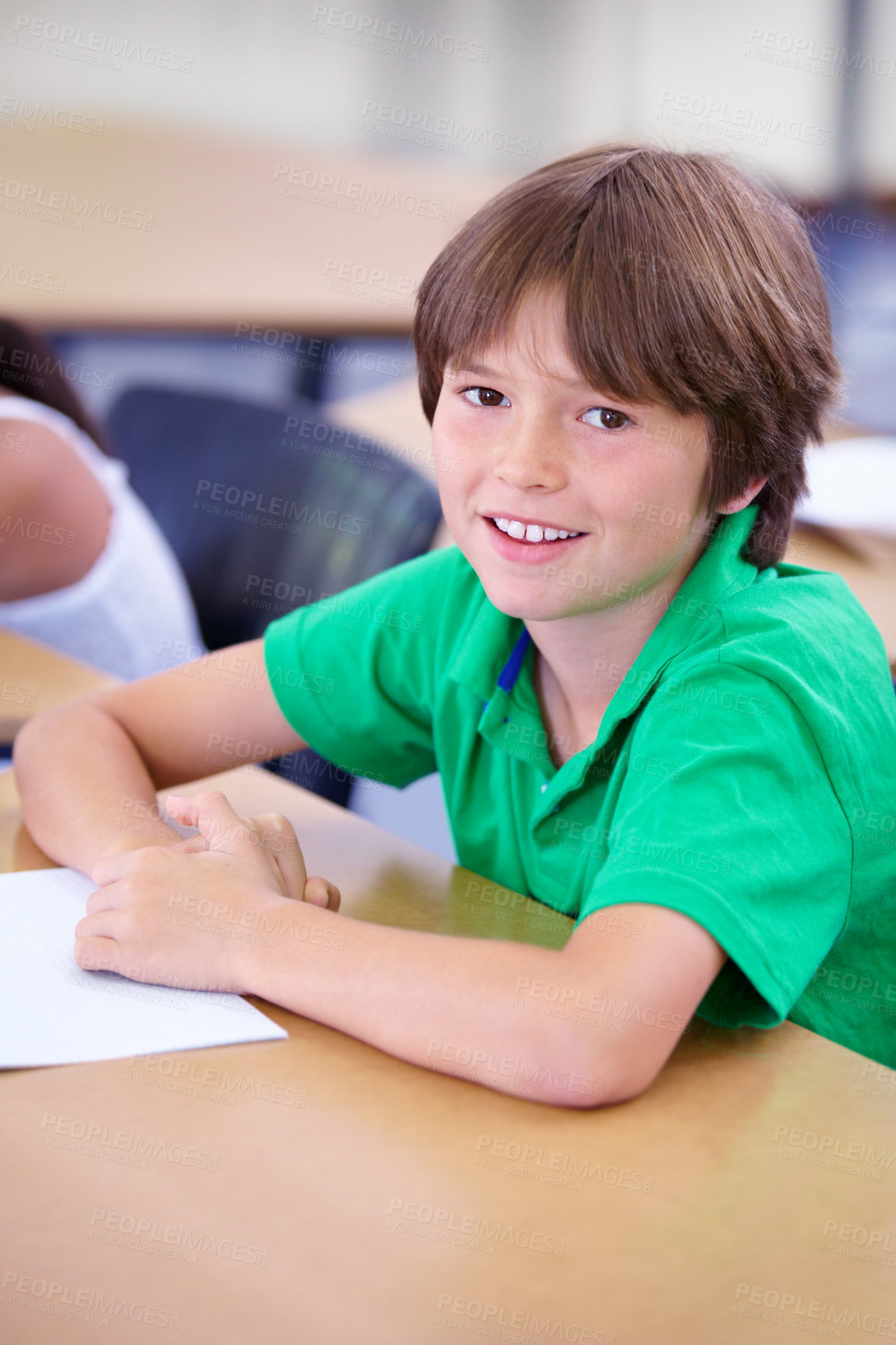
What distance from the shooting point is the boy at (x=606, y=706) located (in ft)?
2.29

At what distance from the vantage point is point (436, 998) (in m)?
0.70

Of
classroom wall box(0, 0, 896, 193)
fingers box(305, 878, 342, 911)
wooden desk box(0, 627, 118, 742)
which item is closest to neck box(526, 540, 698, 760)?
fingers box(305, 878, 342, 911)

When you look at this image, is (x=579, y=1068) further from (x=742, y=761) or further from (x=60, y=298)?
(x=60, y=298)

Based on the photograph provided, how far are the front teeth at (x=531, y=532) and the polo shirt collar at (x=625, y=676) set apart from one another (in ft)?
0.32

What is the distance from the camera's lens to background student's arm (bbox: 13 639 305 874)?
3.10 feet

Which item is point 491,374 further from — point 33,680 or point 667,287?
point 33,680

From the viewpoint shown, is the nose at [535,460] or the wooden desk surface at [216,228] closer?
the nose at [535,460]

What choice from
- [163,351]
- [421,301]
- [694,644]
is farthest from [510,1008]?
[163,351]

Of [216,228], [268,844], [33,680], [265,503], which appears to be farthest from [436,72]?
Result: [268,844]

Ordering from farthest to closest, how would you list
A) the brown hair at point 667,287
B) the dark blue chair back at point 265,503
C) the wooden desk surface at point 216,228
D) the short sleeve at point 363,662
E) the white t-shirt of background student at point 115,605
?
1. the wooden desk surface at point 216,228
2. the white t-shirt of background student at point 115,605
3. the dark blue chair back at point 265,503
4. the short sleeve at point 363,662
5. the brown hair at point 667,287

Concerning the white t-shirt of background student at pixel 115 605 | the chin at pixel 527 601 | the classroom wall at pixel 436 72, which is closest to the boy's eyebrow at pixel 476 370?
the chin at pixel 527 601

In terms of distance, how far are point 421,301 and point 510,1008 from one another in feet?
1.70

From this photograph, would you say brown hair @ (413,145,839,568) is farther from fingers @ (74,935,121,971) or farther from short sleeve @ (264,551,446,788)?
fingers @ (74,935,121,971)

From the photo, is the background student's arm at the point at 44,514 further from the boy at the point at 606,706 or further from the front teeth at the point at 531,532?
the front teeth at the point at 531,532
